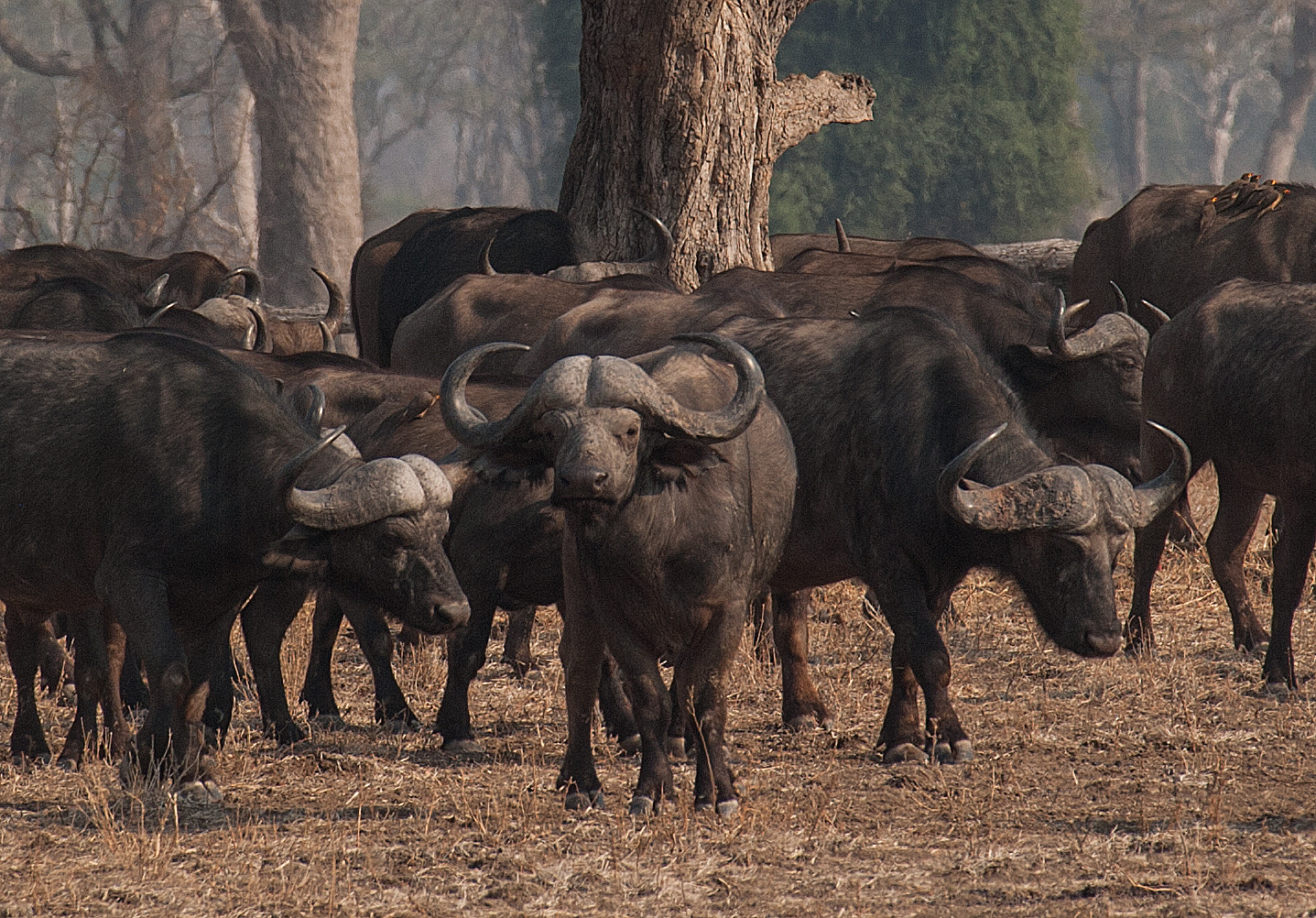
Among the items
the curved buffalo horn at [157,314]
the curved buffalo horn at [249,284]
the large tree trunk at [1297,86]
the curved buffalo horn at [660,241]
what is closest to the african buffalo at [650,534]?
the curved buffalo horn at [157,314]

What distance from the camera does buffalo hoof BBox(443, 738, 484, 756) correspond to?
664cm

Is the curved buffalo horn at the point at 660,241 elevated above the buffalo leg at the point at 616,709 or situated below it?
above

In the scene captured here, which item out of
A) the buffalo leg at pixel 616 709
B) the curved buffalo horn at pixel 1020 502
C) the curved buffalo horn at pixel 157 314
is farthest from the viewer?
the curved buffalo horn at pixel 157 314

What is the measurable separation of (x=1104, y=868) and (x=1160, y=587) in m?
4.88

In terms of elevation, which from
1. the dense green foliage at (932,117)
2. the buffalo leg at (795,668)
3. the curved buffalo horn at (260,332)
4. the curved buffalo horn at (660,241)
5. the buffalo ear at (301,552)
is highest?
Result: the dense green foliage at (932,117)

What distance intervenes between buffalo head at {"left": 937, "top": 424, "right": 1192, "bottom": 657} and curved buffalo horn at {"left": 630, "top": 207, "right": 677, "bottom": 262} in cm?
529

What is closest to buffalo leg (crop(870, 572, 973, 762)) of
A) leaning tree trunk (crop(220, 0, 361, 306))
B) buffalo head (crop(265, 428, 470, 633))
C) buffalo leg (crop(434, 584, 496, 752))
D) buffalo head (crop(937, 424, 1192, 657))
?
buffalo head (crop(937, 424, 1192, 657))

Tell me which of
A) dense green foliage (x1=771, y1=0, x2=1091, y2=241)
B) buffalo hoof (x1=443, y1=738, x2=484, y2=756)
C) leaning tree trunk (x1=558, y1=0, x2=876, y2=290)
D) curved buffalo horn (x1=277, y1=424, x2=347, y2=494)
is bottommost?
buffalo hoof (x1=443, y1=738, x2=484, y2=756)

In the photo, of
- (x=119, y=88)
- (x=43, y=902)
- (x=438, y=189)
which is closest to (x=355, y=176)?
(x=119, y=88)

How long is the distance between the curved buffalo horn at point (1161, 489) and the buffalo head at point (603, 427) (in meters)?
1.48

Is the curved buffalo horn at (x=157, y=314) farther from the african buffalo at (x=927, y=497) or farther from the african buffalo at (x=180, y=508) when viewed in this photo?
the african buffalo at (x=927, y=497)

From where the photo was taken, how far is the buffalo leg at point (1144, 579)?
8.29 metres

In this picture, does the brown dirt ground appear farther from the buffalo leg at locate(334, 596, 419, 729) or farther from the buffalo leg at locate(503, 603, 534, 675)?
the buffalo leg at locate(503, 603, 534, 675)

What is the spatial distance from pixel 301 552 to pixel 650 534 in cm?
118
